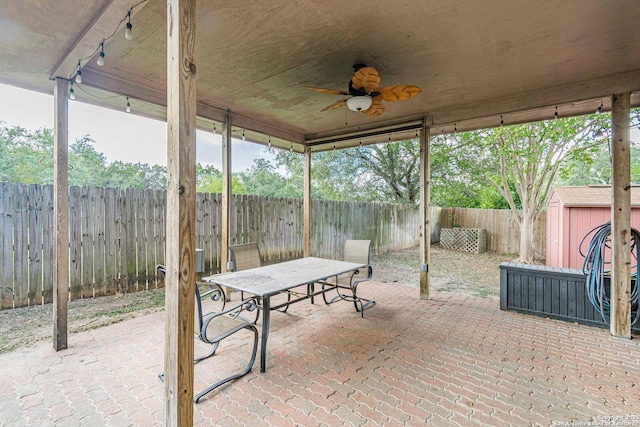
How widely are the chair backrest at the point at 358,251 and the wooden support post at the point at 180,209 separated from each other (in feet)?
9.53

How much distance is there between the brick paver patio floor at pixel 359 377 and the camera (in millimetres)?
1828

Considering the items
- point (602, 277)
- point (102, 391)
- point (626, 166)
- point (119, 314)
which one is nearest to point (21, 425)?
point (102, 391)

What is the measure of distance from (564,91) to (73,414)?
536cm

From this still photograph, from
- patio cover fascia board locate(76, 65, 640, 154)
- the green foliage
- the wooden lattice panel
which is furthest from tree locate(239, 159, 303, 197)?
patio cover fascia board locate(76, 65, 640, 154)

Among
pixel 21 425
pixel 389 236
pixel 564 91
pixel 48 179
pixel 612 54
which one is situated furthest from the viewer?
pixel 389 236

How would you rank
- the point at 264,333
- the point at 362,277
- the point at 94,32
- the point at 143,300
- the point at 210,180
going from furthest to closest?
the point at 210,180
the point at 143,300
the point at 362,277
the point at 264,333
the point at 94,32

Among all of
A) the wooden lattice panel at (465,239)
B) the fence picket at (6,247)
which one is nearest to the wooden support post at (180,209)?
the fence picket at (6,247)

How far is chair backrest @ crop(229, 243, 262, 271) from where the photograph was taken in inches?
134

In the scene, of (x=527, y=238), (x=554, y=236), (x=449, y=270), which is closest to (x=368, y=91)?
(x=449, y=270)

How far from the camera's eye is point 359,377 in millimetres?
2256

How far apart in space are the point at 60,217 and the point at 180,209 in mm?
2160

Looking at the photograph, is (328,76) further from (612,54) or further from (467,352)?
(467,352)

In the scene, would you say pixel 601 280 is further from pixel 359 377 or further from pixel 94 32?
pixel 94 32

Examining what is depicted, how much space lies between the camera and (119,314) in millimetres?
3510
